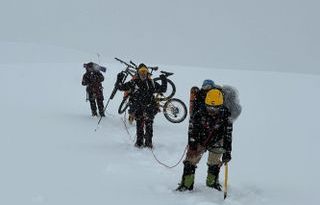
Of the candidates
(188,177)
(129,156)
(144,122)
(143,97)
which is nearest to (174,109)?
(144,122)

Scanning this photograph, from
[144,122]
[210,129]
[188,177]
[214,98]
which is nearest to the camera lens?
[214,98]

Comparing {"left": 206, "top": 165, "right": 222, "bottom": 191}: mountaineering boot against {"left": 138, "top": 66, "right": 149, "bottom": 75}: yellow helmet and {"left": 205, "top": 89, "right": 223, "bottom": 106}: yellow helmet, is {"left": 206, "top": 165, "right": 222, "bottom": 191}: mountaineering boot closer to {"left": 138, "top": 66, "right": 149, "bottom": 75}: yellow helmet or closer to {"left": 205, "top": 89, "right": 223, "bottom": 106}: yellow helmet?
{"left": 205, "top": 89, "right": 223, "bottom": 106}: yellow helmet

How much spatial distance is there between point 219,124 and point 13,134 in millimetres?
5968

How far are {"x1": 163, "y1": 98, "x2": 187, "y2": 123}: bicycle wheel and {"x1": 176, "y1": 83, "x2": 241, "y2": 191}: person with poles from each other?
560 cm

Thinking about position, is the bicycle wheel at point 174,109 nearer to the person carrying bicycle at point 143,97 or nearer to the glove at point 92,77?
the person carrying bicycle at point 143,97

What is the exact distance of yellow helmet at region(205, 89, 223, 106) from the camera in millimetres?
9039

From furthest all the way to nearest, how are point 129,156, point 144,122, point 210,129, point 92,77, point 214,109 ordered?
1. point 92,77
2. point 144,122
3. point 129,156
4. point 210,129
5. point 214,109

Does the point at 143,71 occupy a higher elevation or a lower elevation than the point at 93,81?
higher

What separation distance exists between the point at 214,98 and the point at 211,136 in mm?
773

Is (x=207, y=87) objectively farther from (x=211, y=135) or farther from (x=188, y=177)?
(x=188, y=177)

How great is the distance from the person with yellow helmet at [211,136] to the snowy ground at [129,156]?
31 centimetres

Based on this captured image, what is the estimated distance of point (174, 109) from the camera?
15422mm

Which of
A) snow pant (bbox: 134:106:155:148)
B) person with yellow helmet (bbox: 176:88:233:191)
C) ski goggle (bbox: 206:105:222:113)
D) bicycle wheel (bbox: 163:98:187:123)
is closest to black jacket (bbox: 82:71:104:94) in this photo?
bicycle wheel (bbox: 163:98:187:123)

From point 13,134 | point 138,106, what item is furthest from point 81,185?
point 13,134
